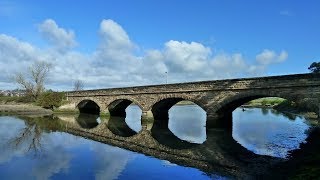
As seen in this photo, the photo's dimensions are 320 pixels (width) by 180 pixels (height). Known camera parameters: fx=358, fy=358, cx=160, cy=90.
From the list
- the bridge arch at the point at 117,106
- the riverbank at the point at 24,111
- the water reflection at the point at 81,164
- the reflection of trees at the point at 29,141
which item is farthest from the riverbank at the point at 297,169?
the riverbank at the point at 24,111

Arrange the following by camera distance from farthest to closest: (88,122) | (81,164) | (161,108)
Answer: (161,108), (88,122), (81,164)

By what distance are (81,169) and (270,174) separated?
906cm

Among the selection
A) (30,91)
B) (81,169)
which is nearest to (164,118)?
(81,169)

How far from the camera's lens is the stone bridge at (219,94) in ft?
94.9

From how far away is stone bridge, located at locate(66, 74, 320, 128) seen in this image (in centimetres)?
2894

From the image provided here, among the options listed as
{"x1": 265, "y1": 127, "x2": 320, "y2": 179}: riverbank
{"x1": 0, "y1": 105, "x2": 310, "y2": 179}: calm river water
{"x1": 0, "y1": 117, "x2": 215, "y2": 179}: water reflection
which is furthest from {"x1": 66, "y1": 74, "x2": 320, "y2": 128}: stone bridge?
{"x1": 0, "y1": 117, "x2": 215, "y2": 179}: water reflection

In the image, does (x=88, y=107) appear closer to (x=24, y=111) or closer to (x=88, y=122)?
(x=24, y=111)

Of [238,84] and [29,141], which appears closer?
[29,141]

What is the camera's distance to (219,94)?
3531cm

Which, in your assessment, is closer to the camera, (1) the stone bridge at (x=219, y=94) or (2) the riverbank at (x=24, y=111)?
(1) the stone bridge at (x=219, y=94)

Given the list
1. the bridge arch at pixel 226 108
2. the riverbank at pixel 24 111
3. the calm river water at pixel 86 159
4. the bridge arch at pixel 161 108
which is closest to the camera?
the calm river water at pixel 86 159

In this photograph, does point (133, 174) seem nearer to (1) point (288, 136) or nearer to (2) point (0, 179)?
(2) point (0, 179)

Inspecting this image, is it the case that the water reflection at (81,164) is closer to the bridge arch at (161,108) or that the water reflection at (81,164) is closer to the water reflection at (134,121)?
the water reflection at (134,121)

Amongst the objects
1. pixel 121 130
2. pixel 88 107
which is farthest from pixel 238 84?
pixel 88 107
